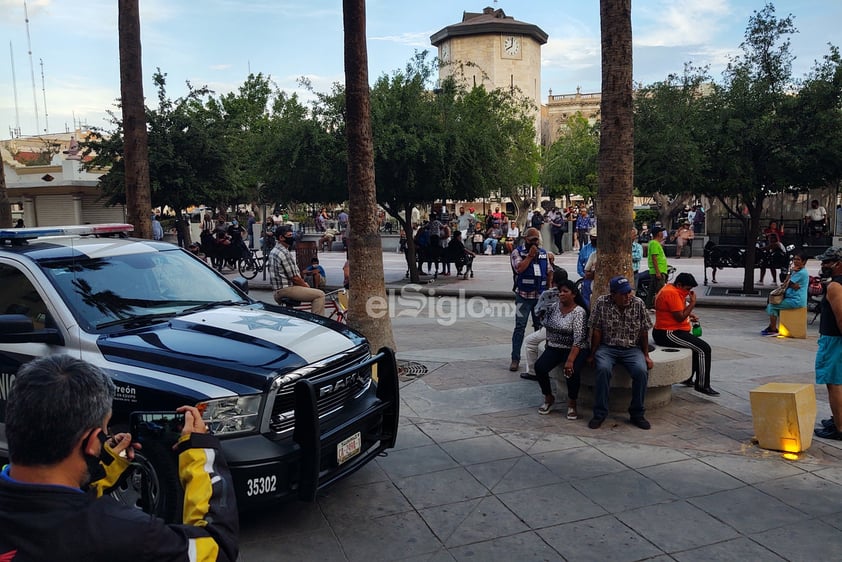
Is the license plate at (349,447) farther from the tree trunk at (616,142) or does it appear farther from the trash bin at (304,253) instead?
the trash bin at (304,253)

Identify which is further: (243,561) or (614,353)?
(614,353)

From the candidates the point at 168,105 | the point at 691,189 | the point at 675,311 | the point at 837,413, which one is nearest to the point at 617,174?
the point at 675,311

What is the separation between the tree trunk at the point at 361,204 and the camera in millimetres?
8750

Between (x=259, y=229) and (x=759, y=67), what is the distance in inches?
947

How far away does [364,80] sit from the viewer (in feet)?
29.2

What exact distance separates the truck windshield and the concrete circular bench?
3.57 m

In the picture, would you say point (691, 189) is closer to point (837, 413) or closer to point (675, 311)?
point (675, 311)

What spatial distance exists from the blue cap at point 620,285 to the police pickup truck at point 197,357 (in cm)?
252

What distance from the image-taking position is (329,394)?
4.72 m

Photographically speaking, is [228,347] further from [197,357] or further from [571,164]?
[571,164]

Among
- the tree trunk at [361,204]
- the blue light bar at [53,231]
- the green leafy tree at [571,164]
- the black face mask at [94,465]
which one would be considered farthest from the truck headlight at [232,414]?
the green leafy tree at [571,164]

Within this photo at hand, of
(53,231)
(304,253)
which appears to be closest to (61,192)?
(304,253)

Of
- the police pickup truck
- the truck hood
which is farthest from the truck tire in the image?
the truck hood

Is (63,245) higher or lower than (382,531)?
higher
